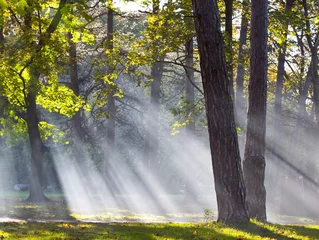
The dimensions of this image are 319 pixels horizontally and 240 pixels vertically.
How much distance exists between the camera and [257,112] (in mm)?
15516

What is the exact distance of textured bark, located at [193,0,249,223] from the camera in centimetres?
1249

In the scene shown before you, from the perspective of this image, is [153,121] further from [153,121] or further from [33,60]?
[33,60]

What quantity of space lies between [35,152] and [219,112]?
57.3 ft

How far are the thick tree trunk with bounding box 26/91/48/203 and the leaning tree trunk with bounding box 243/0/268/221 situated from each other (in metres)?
14.5

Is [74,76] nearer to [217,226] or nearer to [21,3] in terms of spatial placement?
[217,226]

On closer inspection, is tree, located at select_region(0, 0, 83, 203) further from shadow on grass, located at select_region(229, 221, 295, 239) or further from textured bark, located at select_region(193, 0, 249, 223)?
shadow on grass, located at select_region(229, 221, 295, 239)

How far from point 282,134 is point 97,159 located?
47.9 feet

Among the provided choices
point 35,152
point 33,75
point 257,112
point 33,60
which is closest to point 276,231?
point 257,112

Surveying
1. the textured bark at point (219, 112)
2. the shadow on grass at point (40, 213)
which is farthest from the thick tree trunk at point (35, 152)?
the textured bark at point (219, 112)

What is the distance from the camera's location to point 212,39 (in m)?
12.5

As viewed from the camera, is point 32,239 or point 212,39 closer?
point 32,239

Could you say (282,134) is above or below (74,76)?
below

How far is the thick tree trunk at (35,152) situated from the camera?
92.1ft

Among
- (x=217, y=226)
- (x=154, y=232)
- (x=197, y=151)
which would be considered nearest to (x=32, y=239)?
(x=154, y=232)
